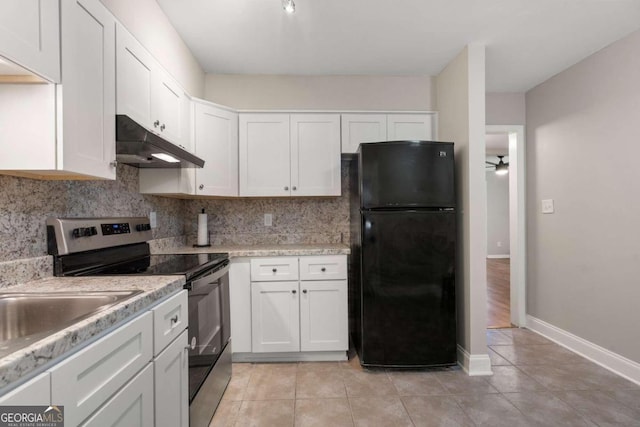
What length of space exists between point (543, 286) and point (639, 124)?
5.17ft

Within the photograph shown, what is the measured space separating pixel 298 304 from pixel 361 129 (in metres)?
1.62

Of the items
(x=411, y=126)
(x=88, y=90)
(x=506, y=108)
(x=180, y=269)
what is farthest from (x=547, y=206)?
(x=88, y=90)

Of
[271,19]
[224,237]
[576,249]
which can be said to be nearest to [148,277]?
[224,237]

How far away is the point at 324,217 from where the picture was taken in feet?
9.71

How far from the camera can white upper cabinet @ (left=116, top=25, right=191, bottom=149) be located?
146 cm

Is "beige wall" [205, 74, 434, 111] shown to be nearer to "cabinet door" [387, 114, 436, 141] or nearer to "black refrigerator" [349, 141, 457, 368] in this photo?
"cabinet door" [387, 114, 436, 141]

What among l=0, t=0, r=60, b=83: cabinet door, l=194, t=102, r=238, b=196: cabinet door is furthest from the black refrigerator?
l=0, t=0, r=60, b=83: cabinet door

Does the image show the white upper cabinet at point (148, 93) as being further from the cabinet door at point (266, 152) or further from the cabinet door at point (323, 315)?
the cabinet door at point (323, 315)

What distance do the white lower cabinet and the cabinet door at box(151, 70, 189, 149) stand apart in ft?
3.54

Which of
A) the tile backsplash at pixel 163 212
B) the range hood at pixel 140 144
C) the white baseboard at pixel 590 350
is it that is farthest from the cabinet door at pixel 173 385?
the white baseboard at pixel 590 350

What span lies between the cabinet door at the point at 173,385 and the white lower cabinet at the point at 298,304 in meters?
0.99

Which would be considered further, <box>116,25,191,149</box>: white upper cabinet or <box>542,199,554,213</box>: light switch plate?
<box>542,199,554,213</box>: light switch plate

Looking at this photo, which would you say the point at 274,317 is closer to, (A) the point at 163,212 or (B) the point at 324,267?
(B) the point at 324,267

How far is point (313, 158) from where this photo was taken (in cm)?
267
